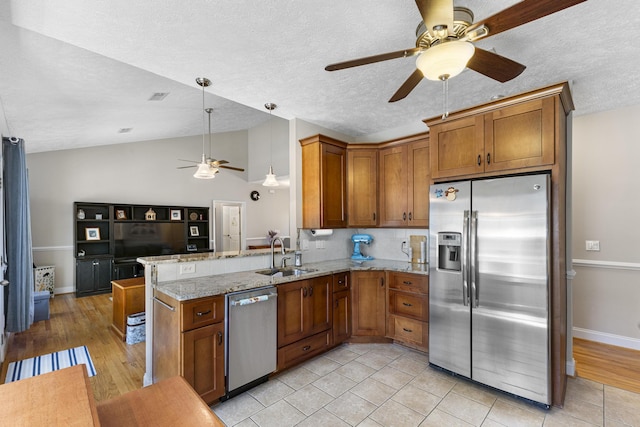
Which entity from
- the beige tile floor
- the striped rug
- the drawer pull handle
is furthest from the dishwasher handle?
the striped rug

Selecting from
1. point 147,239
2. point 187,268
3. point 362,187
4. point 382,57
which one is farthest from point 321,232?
point 147,239

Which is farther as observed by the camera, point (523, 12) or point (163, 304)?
point (163, 304)

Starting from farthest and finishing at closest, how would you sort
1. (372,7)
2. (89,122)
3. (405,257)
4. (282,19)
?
(89,122)
(405,257)
(282,19)
(372,7)

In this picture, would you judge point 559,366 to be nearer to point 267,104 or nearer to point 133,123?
point 267,104

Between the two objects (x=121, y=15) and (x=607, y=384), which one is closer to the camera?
(x=121, y=15)

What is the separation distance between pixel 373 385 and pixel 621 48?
127 inches

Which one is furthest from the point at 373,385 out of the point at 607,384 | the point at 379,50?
the point at 379,50

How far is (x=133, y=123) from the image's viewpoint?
5.12m

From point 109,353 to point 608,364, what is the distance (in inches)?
200

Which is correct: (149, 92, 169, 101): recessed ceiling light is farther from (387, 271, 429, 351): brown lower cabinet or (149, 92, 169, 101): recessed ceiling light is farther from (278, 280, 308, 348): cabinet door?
(387, 271, 429, 351): brown lower cabinet

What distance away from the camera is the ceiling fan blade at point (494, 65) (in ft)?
5.33

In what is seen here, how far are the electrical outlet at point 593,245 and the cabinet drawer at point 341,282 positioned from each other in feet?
9.20

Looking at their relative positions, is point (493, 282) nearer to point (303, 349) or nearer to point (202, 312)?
point (303, 349)

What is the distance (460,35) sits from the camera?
151 cm
